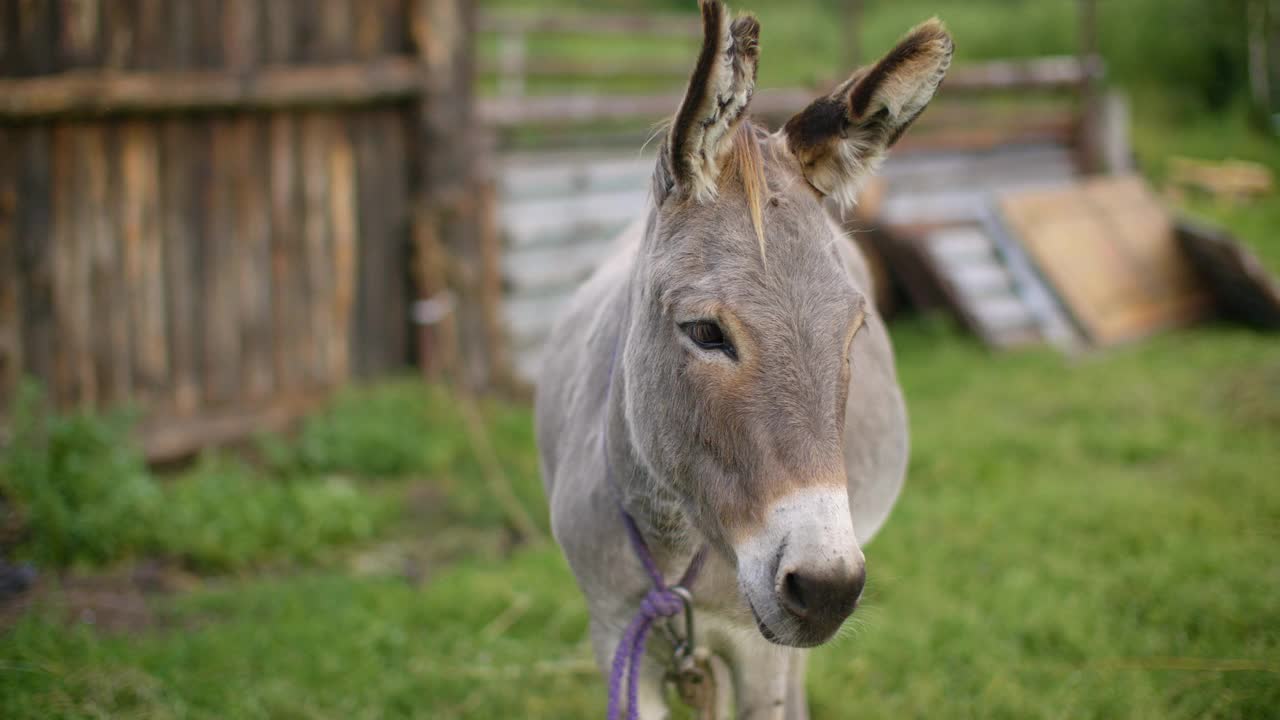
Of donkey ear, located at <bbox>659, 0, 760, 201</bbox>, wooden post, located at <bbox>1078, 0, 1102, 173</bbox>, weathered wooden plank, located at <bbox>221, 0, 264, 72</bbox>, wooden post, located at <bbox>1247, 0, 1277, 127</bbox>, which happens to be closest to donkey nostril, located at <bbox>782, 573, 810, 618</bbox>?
donkey ear, located at <bbox>659, 0, 760, 201</bbox>

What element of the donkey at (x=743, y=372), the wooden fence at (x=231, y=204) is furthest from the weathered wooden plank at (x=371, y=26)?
the donkey at (x=743, y=372)

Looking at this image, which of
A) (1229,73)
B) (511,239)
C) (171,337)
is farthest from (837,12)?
(171,337)

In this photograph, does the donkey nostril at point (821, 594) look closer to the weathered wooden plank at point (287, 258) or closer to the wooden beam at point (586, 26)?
the weathered wooden plank at point (287, 258)

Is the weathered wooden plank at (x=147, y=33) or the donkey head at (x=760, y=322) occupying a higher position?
the weathered wooden plank at (x=147, y=33)

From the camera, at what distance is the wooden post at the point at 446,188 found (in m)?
6.68

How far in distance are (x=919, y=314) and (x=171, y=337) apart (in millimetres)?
6334

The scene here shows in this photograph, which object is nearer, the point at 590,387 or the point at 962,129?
the point at 590,387

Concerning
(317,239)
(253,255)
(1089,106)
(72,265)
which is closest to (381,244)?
(317,239)

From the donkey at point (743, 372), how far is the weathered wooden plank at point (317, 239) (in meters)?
4.33

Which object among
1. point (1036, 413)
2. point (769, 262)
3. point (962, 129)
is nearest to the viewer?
point (769, 262)

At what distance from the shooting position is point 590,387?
2.90 meters

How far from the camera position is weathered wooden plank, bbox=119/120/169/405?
5.93 m

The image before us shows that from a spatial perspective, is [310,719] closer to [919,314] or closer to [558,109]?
[558,109]

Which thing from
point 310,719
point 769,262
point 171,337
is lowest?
point 310,719
